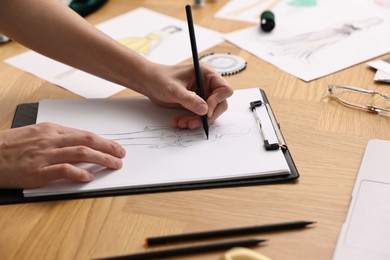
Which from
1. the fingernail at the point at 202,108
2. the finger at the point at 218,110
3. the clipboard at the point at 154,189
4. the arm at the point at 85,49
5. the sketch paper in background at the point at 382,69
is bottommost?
the clipboard at the point at 154,189

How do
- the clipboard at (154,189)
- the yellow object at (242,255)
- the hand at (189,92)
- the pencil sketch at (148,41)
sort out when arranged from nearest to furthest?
the yellow object at (242,255) → the clipboard at (154,189) → the hand at (189,92) → the pencil sketch at (148,41)

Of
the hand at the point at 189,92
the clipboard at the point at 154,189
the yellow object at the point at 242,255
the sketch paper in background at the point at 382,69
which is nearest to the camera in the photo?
the yellow object at the point at 242,255

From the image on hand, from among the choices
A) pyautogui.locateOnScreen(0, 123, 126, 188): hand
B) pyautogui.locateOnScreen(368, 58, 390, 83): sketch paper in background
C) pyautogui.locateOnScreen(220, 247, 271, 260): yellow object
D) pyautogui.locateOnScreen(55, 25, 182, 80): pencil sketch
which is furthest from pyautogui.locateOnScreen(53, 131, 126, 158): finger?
pyautogui.locateOnScreen(368, 58, 390, 83): sketch paper in background

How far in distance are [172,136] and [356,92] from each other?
0.32m

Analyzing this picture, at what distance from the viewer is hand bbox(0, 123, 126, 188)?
0.66 metres

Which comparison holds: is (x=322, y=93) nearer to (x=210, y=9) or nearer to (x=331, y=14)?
(x=331, y=14)

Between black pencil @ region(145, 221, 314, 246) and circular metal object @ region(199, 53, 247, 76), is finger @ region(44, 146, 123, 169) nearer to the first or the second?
black pencil @ region(145, 221, 314, 246)

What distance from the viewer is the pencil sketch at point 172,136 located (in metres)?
0.74

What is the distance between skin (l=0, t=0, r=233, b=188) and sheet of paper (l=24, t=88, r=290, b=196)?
17mm

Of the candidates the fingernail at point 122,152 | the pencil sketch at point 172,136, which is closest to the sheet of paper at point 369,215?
the pencil sketch at point 172,136

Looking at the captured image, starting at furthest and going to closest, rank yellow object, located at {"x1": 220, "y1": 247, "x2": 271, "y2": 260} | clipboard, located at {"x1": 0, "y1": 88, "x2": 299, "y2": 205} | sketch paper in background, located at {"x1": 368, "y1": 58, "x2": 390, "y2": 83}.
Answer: sketch paper in background, located at {"x1": 368, "y1": 58, "x2": 390, "y2": 83}
clipboard, located at {"x1": 0, "y1": 88, "x2": 299, "y2": 205}
yellow object, located at {"x1": 220, "y1": 247, "x2": 271, "y2": 260}

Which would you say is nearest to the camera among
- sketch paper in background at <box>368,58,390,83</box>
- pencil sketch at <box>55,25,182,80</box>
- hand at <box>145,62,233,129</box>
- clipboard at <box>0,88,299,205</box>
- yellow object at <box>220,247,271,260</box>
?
yellow object at <box>220,247,271,260</box>

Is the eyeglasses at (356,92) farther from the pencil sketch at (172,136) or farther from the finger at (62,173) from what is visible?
the finger at (62,173)

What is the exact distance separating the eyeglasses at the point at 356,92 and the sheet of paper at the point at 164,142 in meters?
0.13
